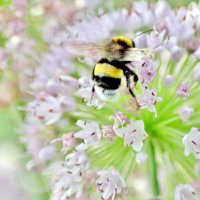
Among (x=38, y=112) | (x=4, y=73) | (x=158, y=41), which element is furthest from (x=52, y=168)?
(x=158, y=41)

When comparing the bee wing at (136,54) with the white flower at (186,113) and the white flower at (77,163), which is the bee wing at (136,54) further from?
the white flower at (77,163)

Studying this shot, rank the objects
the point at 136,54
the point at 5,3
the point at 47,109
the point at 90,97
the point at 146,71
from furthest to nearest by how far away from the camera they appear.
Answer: the point at 5,3, the point at 47,109, the point at 90,97, the point at 146,71, the point at 136,54

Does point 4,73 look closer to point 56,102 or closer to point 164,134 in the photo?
point 56,102

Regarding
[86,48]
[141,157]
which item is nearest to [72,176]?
[141,157]

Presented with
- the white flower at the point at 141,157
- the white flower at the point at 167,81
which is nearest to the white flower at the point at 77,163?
the white flower at the point at 141,157

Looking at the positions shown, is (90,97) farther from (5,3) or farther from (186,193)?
(5,3)

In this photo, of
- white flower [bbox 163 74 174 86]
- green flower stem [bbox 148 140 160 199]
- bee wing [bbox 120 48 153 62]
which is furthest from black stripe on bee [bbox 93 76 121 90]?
green flower stem [bbox 148 140 160 199]
